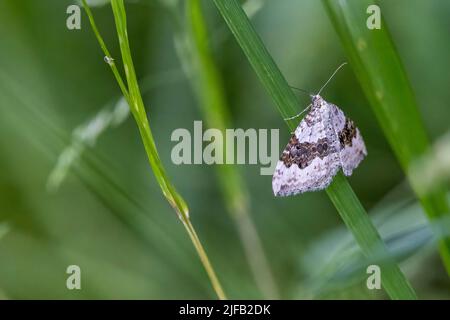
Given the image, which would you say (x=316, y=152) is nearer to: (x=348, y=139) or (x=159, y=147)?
(x=348, y=139)

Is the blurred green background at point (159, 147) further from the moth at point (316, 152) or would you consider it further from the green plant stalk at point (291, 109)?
the green plant stalk at point (291, 109)

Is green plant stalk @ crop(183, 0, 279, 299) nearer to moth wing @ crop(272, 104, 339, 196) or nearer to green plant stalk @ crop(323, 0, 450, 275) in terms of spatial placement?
moth wing @ crop(272, 104, 339, 196)

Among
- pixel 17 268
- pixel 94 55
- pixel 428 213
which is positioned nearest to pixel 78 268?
pixel 17 268

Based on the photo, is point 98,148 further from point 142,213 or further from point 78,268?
point 78,268

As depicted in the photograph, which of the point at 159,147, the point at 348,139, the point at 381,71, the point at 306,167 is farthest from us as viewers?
the point at 159,147

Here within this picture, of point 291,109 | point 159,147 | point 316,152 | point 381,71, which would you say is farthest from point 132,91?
point 159,147
